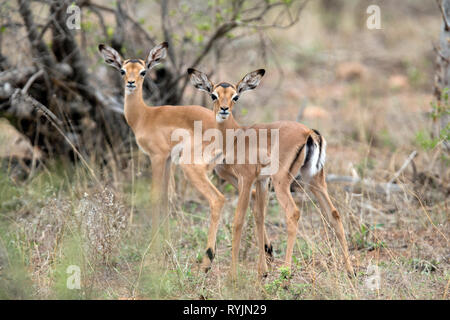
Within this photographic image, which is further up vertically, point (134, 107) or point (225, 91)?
point (225, 91)

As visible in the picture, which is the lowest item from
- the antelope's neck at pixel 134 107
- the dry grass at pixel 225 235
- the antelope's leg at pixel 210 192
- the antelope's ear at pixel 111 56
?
the dry grass at pixel 225 235

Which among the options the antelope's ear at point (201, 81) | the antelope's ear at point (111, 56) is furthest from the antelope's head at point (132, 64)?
the antelope's ear at point (201, 81)

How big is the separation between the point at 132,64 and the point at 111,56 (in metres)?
0.31

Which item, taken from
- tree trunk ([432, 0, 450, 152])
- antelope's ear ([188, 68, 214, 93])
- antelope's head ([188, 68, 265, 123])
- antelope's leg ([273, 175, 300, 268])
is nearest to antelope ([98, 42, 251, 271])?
antelope's ear ([188, 68, 214, 93])

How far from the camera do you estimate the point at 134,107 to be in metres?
6.20

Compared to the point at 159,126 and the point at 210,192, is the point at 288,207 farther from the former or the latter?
the point at 159,126

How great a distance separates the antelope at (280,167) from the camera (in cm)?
510

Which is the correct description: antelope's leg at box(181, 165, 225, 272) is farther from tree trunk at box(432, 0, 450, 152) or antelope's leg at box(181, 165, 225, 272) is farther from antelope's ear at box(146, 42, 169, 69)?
tree trunk at box(432, 0, 450, 152)

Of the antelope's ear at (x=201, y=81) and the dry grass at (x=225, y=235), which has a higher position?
the antelope's ear at (x=201, y=81)

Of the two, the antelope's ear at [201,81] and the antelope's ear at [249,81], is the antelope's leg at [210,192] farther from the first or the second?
the antelope's ear at [249,81]

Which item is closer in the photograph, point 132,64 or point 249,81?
point 249,81

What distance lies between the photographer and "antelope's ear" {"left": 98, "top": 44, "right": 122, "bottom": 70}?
5949 mm

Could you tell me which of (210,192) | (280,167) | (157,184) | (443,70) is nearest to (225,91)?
(280,167)

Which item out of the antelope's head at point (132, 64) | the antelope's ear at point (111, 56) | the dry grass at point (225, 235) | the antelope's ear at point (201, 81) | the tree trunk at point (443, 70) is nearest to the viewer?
the dry grass at point (225, 235)
